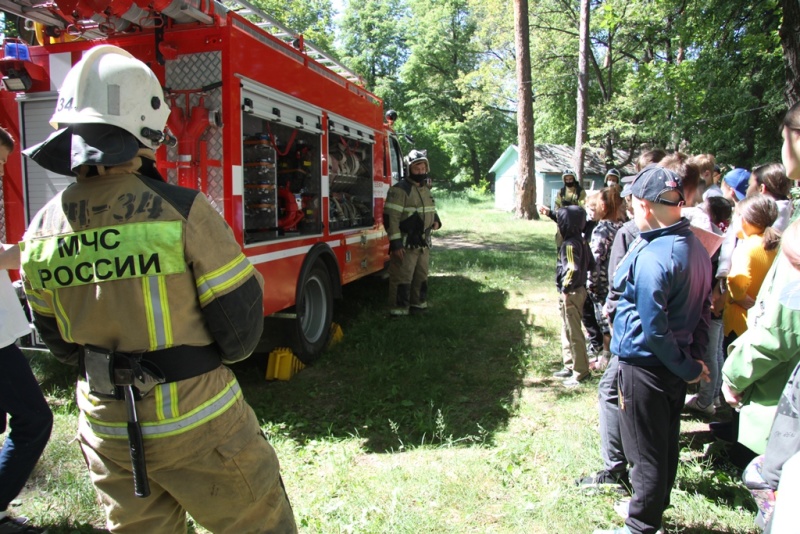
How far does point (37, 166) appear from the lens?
444cm

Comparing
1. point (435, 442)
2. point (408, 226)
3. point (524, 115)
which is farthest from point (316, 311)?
point (524, 115)

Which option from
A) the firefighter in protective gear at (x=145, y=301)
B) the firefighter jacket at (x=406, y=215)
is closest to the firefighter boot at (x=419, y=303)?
the firefighter jacket at (x=406, y=215)

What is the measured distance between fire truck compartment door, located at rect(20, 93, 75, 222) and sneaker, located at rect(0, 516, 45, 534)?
2.53 m

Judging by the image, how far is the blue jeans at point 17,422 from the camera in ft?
8.68

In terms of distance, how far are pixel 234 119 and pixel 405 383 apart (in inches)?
102

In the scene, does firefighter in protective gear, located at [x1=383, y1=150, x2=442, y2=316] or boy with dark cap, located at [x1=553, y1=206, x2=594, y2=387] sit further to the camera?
firefighter in protective gear, located at [x1=383, y1=150, x2=442, y2=316]

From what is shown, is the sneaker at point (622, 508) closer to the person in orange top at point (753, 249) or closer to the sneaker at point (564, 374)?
the person in orange top at point (753, 249)

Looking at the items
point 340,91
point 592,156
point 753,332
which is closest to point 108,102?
point 753,332

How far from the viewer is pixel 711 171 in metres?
4.87

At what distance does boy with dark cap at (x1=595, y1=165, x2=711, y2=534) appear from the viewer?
2.32 m

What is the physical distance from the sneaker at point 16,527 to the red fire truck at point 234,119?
2022mm

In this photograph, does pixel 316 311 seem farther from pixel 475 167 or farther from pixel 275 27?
pixel 475 167

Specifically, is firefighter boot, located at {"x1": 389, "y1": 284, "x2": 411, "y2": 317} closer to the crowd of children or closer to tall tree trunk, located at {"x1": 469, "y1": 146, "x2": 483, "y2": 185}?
the crowd of children

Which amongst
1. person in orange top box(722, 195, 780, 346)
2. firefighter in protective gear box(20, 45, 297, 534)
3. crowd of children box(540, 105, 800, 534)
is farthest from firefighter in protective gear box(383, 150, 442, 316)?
firefighter in protective gear box(20, 45, 297, 534)
